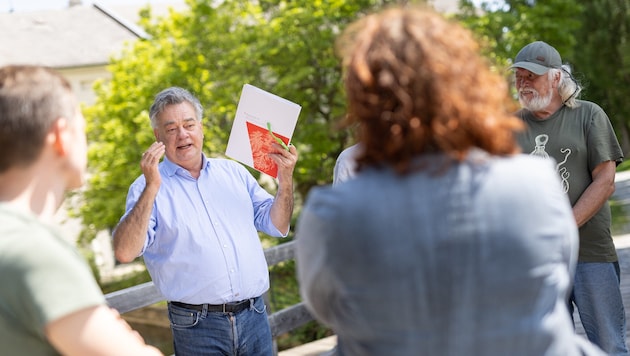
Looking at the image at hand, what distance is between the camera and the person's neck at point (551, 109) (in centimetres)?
389

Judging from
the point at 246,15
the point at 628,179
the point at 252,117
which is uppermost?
the point at 246,15

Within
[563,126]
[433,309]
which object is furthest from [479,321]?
[563,126]

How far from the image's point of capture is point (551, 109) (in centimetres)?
389

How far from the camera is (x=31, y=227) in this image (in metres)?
1.57

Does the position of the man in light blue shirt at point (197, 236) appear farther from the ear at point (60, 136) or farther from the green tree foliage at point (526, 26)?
the green tree foliage at point (526, 26)

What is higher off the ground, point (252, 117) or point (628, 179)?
point (252, 117)

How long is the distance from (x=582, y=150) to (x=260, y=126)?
1574mm

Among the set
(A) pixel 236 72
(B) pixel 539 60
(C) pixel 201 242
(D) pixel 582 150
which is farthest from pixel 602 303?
(A) pixel 236 72

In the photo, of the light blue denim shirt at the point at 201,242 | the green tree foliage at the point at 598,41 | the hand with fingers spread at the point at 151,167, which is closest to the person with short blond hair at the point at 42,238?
the hand with fingers spread at the point at 151,167

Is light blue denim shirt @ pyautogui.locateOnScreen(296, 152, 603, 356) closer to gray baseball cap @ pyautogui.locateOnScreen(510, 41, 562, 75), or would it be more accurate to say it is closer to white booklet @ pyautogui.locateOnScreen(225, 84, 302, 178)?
white booklet @ pyautogui.locateOnScreen(225, 84, 302, 178)

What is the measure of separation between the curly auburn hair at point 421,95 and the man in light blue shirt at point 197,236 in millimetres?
1763

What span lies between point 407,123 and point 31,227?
2.60 feet

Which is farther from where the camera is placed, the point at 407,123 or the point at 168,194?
the point at 168,194

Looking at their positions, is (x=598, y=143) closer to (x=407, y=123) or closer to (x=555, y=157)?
(x=555, y=157)
